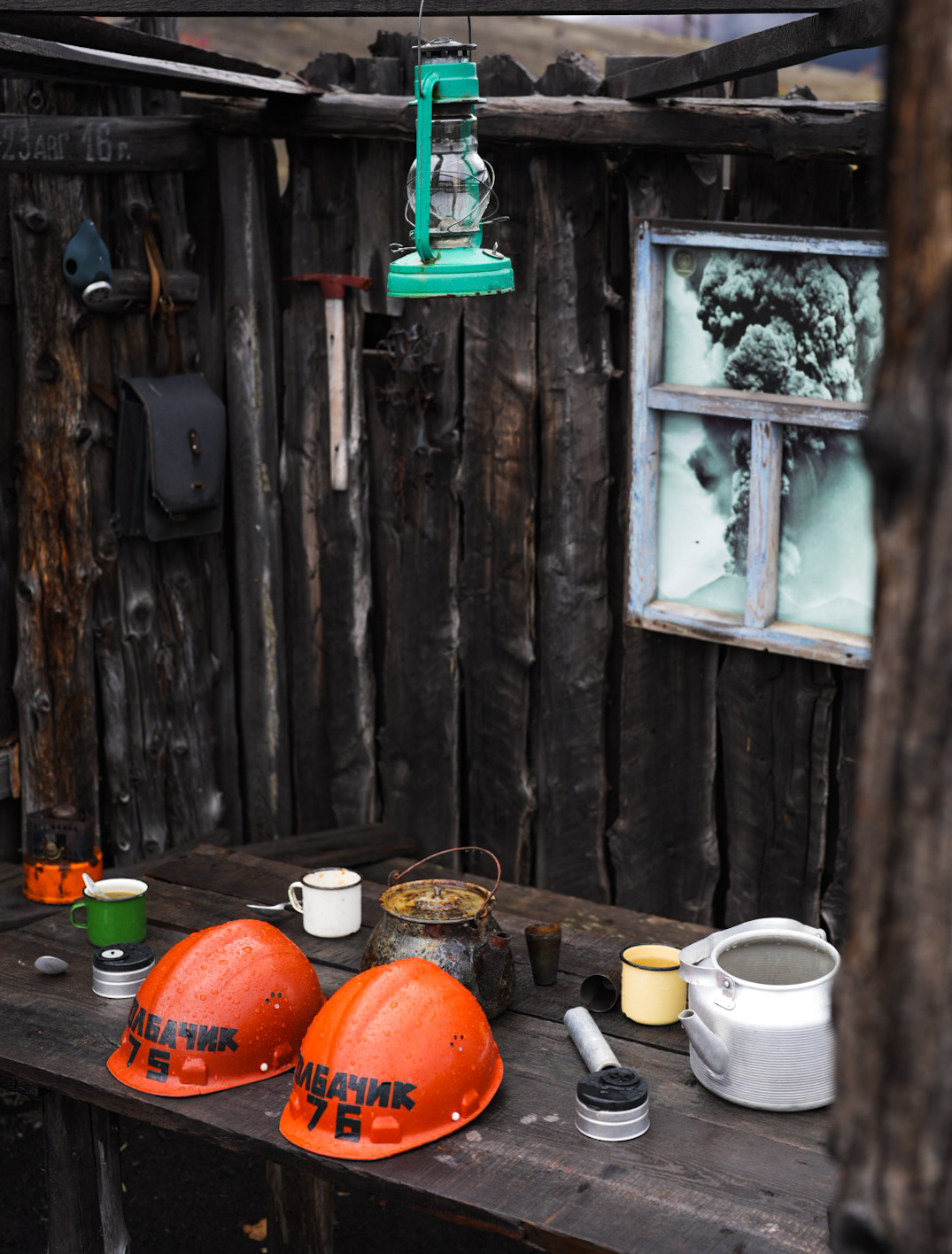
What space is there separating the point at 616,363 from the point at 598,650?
85 cm

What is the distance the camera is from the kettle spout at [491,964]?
2941 mm

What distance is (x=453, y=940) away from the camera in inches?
115

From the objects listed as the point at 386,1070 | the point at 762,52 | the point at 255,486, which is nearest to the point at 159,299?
the point at 255,486

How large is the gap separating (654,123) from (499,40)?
14.4 meters

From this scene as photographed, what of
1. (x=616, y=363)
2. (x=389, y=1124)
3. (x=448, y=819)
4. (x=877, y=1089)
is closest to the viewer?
(x=877, y=1089)

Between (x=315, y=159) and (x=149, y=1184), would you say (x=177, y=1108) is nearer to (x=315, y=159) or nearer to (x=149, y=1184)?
(x=149, y=1184)

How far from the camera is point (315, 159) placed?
15.2ft

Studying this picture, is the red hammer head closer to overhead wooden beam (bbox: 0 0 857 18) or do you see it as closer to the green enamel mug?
overhead wooden beam (bbox: 0 0 857 18)

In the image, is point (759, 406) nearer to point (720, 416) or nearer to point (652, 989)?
point (720, 416)

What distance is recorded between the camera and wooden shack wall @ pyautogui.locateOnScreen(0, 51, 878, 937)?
4.29 m

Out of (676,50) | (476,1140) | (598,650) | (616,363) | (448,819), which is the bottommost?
(448,819)

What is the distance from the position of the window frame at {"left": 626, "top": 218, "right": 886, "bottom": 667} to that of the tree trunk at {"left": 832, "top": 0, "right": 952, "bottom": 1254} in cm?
269

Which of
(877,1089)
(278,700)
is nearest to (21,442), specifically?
(278,700)

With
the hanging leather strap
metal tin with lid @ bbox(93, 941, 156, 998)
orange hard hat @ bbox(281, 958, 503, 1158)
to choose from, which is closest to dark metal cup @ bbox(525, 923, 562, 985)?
orange hard hat @ bbox(281, 958, 503, 1158)
